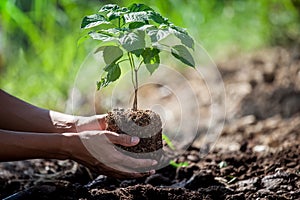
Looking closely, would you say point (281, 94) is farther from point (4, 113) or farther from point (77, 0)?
point (4, 113)

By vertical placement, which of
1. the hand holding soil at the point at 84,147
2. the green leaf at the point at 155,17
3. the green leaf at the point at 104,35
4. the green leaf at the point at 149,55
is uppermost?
the green leaf at the point at 155,17

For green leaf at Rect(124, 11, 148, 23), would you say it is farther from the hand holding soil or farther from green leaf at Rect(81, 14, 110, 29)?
the hand holding soil

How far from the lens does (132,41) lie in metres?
1.91

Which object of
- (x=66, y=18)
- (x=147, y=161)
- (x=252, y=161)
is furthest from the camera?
(x=66, y=18)

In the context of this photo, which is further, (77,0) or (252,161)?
(77,0)

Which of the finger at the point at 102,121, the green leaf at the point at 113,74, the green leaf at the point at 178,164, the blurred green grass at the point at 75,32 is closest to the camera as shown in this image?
the green leaf at the point at 113,74

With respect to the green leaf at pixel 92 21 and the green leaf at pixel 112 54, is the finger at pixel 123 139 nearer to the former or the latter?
the green leaf at pixel 112 54

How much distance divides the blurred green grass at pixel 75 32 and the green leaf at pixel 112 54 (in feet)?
6.12

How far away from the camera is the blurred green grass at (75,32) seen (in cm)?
432

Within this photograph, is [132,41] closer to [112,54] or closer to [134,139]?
[112,54]

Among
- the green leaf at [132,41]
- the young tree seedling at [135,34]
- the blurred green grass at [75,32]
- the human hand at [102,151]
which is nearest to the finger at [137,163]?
the human hand at [102,151]

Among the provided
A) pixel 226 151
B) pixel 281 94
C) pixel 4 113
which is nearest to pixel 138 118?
pixel 4 113

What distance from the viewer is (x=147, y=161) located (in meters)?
2.04

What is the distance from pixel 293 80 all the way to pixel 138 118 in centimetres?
236
